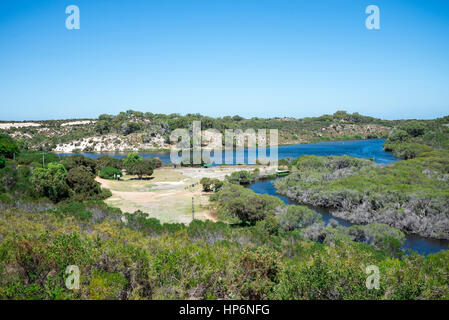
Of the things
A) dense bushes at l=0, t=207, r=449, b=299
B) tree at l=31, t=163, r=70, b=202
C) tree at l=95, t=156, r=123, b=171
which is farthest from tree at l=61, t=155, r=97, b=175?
dense bushes at l=0, t=207, r=449, b=299

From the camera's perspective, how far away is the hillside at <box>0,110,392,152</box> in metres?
96.7

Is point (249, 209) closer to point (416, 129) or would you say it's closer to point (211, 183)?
point (211, 183)

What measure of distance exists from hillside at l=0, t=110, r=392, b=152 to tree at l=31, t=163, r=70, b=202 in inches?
2500

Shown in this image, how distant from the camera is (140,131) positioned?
109 meters

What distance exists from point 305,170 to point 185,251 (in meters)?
40.5

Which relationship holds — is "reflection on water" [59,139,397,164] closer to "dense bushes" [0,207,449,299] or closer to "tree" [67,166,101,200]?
"tree" [67,166,101,200]

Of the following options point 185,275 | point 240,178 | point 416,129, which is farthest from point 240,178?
point 416,129

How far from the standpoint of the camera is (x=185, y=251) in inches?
428

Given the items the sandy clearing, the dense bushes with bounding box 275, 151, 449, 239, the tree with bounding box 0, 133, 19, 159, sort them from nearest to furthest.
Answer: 1. the dense bushes with bounding box 275, 151, 449, 239
2. the sandy clearing
3. the tree with bounding box 0, 133, 19, 159

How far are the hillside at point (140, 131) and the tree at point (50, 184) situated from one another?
2500 inches

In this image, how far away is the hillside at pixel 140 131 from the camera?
96.7 m

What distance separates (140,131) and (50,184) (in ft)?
265
